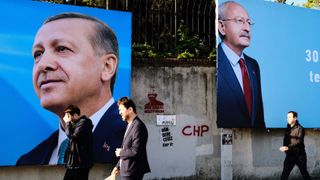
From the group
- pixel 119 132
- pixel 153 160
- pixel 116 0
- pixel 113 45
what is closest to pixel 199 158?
pixel 153 160

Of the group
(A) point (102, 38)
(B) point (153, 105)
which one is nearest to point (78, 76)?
(A) point (102, 38)

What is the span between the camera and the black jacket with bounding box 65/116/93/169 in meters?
8.13

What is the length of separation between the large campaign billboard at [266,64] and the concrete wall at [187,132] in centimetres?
40

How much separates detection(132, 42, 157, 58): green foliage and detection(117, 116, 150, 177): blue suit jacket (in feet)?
17.1

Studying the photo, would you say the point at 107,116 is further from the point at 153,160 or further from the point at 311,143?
the point at 311,143

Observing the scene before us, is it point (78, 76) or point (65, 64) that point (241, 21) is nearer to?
point (78, 76)

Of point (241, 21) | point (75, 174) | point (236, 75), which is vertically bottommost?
point (75, 174)

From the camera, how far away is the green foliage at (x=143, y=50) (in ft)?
40.8

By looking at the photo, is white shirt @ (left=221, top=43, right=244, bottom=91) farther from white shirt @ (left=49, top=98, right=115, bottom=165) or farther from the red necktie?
white shirt @ (left=49, top=98, right=115, bottom=165)

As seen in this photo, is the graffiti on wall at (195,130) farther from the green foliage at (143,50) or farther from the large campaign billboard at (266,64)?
the green foliage at (143,50)

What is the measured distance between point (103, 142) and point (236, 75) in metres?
4.00

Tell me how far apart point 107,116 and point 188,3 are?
4.21m

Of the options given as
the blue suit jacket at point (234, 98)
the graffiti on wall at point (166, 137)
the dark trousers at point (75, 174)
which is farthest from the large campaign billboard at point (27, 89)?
the blue suit jacket at point (234, 98)

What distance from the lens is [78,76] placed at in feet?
35.0
